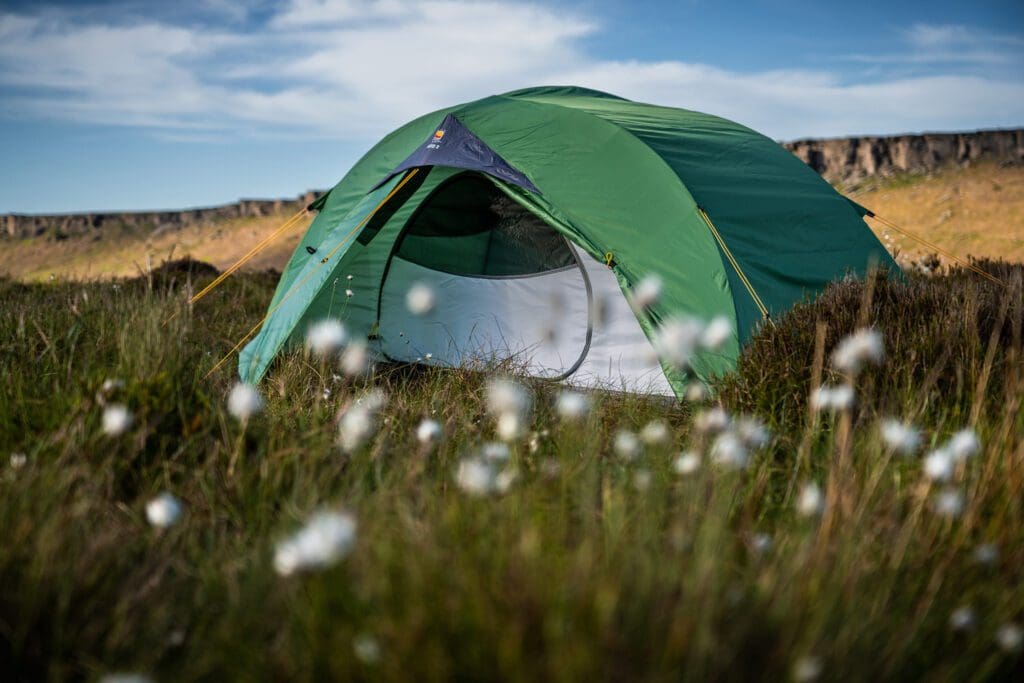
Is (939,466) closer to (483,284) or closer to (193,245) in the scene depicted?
(483,284)

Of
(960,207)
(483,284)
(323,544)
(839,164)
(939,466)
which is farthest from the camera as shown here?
(839,164)

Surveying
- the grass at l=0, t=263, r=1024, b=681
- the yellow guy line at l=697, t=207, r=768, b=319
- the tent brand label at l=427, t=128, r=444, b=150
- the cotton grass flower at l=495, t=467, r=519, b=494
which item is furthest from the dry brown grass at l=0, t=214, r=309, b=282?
the cotton grass flower at l=495, t=467, r=519, b=494

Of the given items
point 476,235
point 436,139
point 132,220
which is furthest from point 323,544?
point 132,220

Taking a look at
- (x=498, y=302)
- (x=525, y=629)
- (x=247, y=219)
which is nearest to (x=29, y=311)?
(x=498, y=302)

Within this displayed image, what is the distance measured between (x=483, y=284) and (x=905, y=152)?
3769 cm

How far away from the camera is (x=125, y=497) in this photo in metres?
2.58

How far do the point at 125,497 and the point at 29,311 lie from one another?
3.14 meters

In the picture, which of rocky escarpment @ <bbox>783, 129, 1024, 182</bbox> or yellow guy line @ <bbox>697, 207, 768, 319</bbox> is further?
rocky escarpment @ <bbox>783, 129, 1024, 182</bbox>

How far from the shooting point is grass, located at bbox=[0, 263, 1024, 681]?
1.50m

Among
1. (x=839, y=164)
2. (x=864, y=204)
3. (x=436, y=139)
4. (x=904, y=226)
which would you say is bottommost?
(x=904, y=226)

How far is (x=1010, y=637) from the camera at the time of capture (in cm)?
171

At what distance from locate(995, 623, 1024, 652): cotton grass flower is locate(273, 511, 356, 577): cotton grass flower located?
1406 millimetres

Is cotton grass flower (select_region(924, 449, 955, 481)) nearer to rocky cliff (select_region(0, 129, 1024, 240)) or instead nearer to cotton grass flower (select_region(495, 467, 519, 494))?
cotton grass flower (select_region(495, 467, 519, 494))

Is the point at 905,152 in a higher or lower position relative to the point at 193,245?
higher
